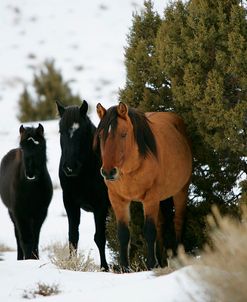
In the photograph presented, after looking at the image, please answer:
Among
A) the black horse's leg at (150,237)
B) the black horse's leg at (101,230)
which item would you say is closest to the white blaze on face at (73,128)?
the black horse's leg at (101,230)

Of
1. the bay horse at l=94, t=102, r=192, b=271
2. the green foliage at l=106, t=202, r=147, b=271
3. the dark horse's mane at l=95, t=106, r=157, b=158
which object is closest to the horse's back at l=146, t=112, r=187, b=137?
the bay horse at l=94, t=102, r=192, b=271

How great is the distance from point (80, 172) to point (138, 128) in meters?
1.27

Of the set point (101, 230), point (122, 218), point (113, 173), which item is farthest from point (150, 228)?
point (101, 230)

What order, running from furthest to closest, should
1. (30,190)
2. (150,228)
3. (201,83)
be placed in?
(30,190) < (201,83) < (150,228)

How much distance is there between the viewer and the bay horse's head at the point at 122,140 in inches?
260

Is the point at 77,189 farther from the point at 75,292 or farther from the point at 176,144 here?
the point at 75,292

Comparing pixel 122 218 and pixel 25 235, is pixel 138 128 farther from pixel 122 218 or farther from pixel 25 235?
pixel 25 235

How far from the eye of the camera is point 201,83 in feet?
24.8

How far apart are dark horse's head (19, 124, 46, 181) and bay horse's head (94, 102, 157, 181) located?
1.45 meters

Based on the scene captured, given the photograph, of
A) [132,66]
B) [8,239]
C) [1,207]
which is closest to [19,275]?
[132,66]

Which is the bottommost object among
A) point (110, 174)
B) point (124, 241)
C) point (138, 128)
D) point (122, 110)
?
point (124, 241)

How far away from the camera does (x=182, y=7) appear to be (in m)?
8.19

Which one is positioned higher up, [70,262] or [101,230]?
[101,230]

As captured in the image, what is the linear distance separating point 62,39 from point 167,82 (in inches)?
819
